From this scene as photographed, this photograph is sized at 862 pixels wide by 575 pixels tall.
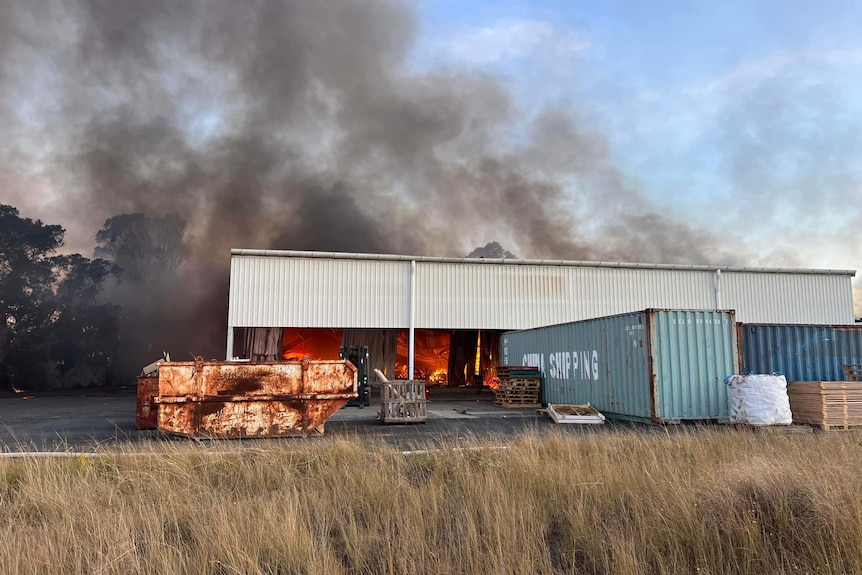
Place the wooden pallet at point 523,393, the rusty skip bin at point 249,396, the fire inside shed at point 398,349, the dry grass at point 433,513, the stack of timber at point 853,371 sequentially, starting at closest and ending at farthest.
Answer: the dry grass at point 433,513
the rusty skip bin at point 249,396
the stack of timber at point 853,371
the wooden pallet at point 523,393
the fire inside shed at point 398,349

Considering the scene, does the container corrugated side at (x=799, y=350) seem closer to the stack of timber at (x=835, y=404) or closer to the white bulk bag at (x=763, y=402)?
the stack of timber at (x=835, y=404)

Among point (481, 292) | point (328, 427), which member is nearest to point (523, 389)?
point (481, 292)

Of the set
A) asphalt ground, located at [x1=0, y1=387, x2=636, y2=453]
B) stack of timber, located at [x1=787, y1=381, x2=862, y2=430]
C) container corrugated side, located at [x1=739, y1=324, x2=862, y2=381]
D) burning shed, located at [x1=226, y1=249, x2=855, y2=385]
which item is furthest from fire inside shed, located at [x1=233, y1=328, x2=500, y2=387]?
stack of timber, located at [x1=787, y1=381, x2=862, y2=430]

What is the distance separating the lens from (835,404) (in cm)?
1191

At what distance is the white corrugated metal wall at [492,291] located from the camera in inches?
907

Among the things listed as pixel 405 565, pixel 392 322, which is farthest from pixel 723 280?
pixel 405 565

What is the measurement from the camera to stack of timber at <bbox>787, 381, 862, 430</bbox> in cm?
1180

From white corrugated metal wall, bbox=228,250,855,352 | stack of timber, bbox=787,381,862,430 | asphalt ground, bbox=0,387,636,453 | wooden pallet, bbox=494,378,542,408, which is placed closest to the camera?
asphalt ground, bbox=0,387,636,453

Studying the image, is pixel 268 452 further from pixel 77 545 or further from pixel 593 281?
pixel 593 281

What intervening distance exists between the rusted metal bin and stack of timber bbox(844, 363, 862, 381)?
729 inches

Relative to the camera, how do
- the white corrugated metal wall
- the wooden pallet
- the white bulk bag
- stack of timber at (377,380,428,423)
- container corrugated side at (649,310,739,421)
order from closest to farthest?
the white bulk bag → container corrugated side at (649,310,739,421) → stack of timber at (377,380,428,423) → the wooden pallet → the white corrugated metal wall

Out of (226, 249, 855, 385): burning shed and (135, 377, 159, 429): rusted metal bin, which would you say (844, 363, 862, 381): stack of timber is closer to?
(226, 249, 855, 385): burning shed

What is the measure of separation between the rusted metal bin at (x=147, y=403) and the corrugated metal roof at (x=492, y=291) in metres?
10.7

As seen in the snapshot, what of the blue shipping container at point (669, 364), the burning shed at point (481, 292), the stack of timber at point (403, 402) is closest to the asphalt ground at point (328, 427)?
the stack of timber at point (403, 402)
